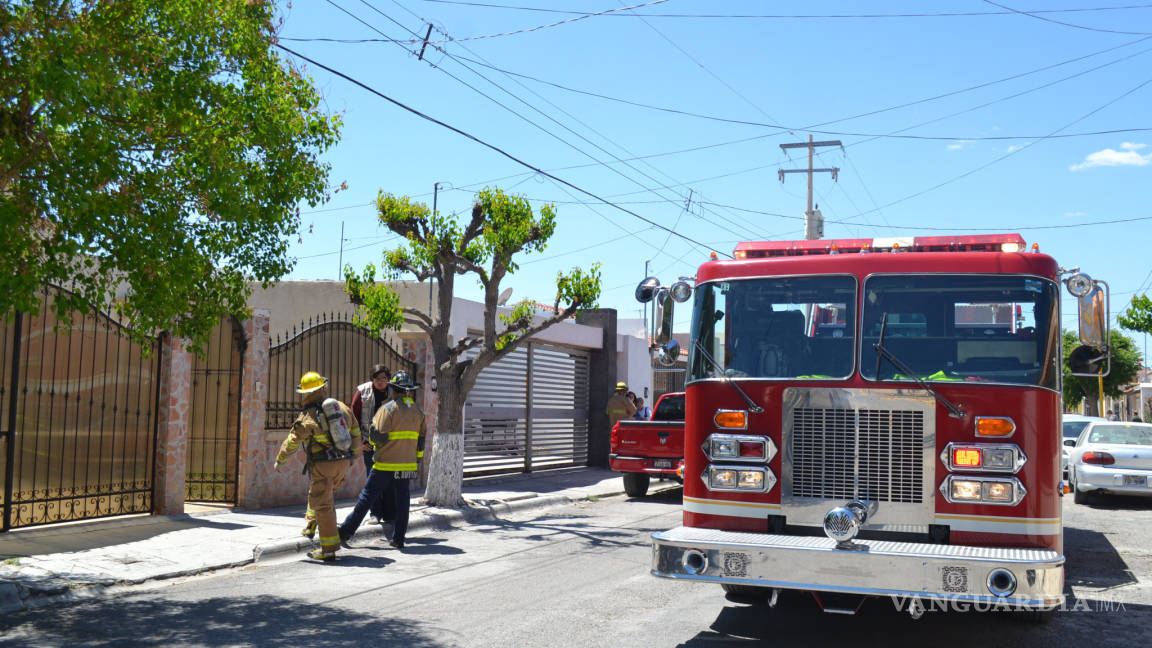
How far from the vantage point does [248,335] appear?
1258 centimetres

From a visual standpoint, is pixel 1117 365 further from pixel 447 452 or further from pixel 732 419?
pixel 732 419

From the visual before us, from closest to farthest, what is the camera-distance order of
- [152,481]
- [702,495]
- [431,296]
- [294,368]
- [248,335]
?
[702,495]
[152,481]
[248,335]
[294,368]
[431,296]

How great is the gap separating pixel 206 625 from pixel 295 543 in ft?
10.6

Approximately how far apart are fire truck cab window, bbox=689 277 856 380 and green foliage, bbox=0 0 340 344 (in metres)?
3.60

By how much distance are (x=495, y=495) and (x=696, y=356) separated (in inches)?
354

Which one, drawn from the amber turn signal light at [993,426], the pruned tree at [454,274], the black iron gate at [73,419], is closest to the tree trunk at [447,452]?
the pruned tree at [454,274]

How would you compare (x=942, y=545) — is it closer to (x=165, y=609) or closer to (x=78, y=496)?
(x=165, y=609)

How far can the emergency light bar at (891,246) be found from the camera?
6520 millimetres

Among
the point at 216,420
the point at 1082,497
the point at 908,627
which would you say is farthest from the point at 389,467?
the point at 1082,497

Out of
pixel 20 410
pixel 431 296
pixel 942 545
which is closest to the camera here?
pixel 942 545

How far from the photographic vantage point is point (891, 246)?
673 centimetres

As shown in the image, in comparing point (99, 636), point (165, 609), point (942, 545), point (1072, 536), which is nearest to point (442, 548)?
point (165, 609)

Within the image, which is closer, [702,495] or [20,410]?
[702,495]

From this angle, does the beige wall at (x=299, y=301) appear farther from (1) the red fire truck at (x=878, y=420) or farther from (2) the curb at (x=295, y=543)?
(1) the red fire truck at (x=878, y=420)
